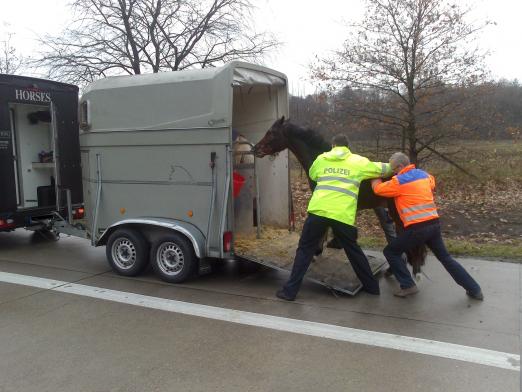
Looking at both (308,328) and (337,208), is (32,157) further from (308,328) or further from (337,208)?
(308,328)

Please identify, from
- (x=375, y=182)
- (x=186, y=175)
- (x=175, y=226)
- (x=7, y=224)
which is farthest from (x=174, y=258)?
(x=7, y=224)

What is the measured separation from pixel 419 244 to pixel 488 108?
7.98m

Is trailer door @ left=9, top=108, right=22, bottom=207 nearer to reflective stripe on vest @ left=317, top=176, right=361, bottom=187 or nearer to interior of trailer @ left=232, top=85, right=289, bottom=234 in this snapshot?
interior of trailer @ left=232, top=85, right=289, bottom=234

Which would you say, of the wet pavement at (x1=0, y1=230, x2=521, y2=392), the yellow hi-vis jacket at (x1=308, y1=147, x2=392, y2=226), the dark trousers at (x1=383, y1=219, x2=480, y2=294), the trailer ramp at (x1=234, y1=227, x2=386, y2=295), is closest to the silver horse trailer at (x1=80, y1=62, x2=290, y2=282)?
the trailer ramp at (x1=234, y1=227, x2=386, y2=295)

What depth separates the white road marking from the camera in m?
3.99

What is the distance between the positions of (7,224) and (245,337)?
18.0ft

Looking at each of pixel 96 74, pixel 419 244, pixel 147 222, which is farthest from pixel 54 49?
pixel 419 244

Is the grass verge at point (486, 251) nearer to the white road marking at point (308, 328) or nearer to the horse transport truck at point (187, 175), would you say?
the horse transport truck at point (187, 175)

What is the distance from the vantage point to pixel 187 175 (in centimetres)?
605

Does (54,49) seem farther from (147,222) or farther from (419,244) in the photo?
(419,244)

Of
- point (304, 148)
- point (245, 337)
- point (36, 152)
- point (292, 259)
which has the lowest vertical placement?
point (245, 337)

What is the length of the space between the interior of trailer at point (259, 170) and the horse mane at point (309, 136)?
3.10ft

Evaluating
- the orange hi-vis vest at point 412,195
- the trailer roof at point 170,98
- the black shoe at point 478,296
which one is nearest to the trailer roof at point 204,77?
the trailer roof at point 170,98

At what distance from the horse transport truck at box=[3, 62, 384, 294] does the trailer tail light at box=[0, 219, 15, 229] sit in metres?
1.57
